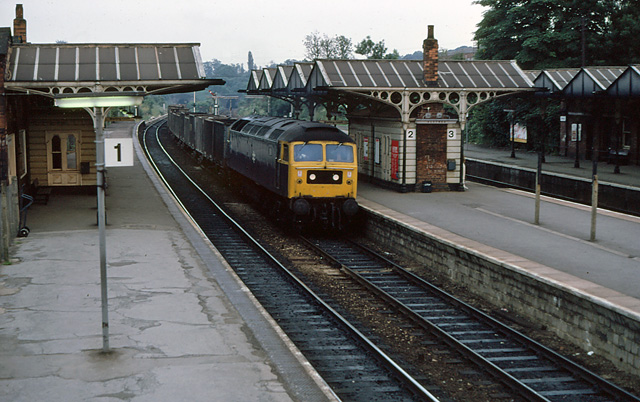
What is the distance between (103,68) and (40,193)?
491 cm

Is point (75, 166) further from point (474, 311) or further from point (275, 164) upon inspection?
point (474, 311)

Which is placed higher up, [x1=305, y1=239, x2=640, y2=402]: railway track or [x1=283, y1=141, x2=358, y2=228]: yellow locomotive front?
[x1=283, y1=141, x2=358, y2=228]: yellow locomotive front

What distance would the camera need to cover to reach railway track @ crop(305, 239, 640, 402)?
8.90m

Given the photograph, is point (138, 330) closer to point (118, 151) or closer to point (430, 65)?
point (118, 151)

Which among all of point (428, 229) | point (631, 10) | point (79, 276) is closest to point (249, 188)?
point (428, 229)

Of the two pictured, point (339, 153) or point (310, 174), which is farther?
point (339, 153)

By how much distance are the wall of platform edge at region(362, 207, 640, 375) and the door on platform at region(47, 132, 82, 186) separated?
11344 mm

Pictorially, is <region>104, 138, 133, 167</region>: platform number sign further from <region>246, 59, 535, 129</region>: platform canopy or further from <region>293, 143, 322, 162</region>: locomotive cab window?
<region>246, 59, 535, 129</region>: platform canopy

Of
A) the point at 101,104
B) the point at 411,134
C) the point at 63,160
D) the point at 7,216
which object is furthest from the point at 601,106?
the point at 101,104

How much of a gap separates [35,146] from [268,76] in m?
18.5

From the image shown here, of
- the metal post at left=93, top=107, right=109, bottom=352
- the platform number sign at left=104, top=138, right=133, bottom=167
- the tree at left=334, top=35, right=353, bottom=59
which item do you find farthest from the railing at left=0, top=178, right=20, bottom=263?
the tree at left=334, top=35, right=353, bottom=59

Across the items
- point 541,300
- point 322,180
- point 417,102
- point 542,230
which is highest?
point 417,102

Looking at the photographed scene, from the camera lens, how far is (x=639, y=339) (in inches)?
361

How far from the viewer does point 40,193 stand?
21.5m
